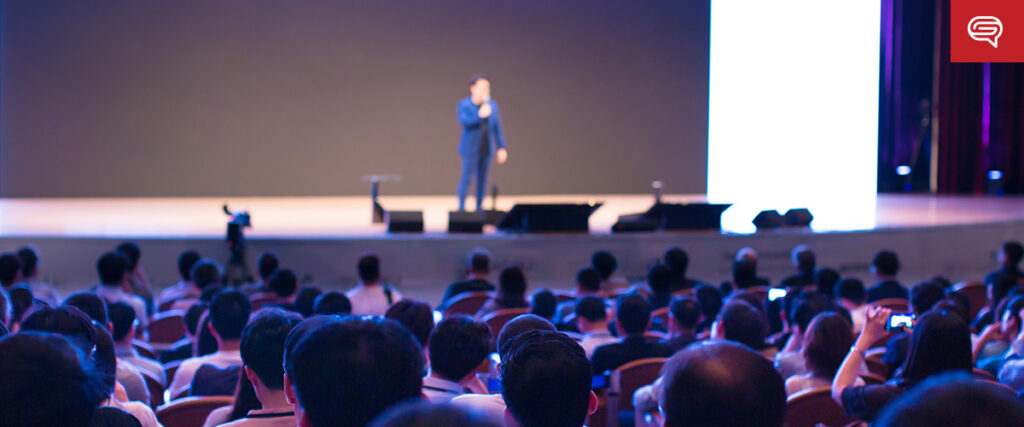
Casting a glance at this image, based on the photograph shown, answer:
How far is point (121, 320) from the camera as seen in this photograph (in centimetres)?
313

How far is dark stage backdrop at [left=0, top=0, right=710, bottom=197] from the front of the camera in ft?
37.9

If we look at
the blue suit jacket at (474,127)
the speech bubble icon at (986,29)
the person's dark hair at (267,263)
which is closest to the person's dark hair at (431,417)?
the person's dark hair at (267,263)

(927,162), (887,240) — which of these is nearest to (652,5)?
(927,162)

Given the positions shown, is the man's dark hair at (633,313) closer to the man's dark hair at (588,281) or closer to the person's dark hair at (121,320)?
the man's dark hair at (588,281)

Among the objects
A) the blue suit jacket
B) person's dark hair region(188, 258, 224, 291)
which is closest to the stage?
the blue suit jacket

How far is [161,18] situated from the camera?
11570 millimetres

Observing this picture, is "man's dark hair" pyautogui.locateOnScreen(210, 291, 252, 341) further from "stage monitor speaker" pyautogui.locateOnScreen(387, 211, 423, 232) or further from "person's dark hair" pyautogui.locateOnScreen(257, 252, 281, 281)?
"stage monitor speaker" pyautogui.locateOnScreen(387, 211, 423, 232)

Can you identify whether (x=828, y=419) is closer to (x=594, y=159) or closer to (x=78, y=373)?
(x=78, y=373)

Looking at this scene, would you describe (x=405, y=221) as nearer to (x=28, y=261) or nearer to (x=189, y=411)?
(x=28, y=261)

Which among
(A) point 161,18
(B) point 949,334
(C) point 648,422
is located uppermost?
(A) point 161,18

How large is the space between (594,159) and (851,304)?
8.05 metres

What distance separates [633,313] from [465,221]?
13.9 feet

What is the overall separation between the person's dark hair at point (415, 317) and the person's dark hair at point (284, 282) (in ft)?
5.76

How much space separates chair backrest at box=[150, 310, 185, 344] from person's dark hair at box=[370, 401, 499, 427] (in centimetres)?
340
